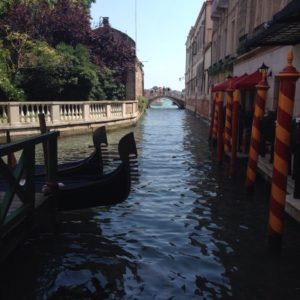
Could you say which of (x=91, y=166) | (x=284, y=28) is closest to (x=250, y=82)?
(x=284, y=28)

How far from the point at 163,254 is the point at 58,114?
1181 centimetres

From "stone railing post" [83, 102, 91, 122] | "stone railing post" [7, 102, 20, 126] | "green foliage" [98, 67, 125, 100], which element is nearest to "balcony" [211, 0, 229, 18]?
"green foliage" [98, 67, 125, 100]

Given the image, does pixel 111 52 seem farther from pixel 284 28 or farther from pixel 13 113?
pixel 284 28

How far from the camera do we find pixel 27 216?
4.30 m

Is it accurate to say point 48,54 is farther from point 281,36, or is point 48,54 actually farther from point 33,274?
point 33,274

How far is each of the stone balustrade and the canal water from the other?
25.2 ft

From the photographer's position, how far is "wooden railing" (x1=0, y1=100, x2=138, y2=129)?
543 inches

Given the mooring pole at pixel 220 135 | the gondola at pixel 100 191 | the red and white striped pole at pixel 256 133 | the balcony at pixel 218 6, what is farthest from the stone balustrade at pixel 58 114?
the red and white striped pole at pixel 256 133

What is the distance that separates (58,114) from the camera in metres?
15.7

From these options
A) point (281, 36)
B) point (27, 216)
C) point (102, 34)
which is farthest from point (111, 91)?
point (27, 216)

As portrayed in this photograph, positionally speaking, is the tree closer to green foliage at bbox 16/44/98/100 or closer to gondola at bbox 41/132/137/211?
green foliage at bbox 16/44/98/100

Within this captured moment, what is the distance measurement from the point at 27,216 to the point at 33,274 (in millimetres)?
551

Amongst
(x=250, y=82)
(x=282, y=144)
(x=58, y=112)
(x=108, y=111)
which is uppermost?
(x=250, y=82)

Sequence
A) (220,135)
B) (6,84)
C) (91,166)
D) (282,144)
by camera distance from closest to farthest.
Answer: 1. (282,144)
2. (91,166)
3. (220,135)
4. (6,84)
